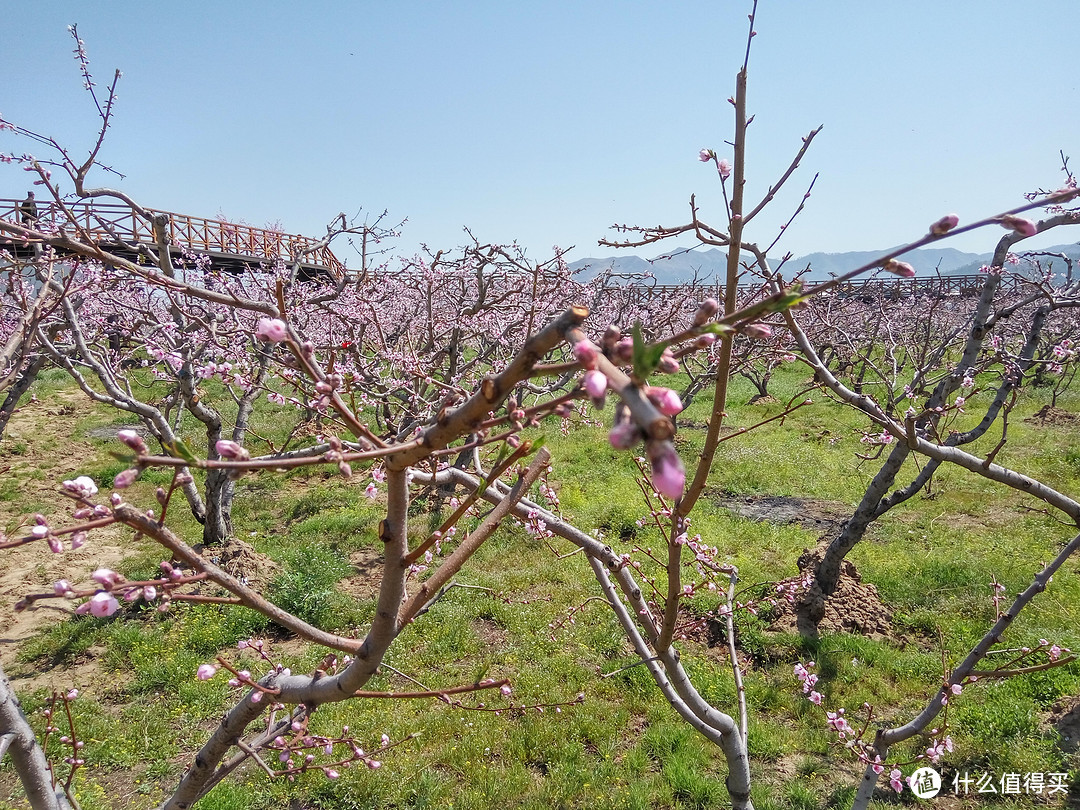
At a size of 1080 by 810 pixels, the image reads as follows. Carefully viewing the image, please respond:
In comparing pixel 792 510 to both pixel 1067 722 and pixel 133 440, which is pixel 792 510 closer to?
pixel 1067 722

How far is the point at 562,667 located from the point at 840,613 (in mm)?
3147

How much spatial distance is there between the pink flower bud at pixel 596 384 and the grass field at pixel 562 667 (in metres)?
2.98

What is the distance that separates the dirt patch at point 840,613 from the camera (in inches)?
239

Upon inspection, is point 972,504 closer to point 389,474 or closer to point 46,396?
point 389,474

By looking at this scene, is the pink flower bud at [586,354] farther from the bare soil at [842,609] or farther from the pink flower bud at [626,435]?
the bare soil at [842,609]

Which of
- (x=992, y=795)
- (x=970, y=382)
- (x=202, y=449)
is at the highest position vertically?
(x=970, y=382)

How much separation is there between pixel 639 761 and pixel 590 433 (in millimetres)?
9190

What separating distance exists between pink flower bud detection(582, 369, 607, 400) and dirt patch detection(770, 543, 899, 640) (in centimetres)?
604

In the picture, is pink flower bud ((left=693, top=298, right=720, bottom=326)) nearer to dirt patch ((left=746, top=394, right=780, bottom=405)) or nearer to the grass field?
the grass field

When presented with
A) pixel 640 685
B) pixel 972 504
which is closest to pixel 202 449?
pixel 640 685

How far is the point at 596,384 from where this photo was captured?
2.10 ft

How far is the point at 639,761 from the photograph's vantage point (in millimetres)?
4363

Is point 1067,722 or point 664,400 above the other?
point 664,400

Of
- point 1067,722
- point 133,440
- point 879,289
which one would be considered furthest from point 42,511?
point 879,289
